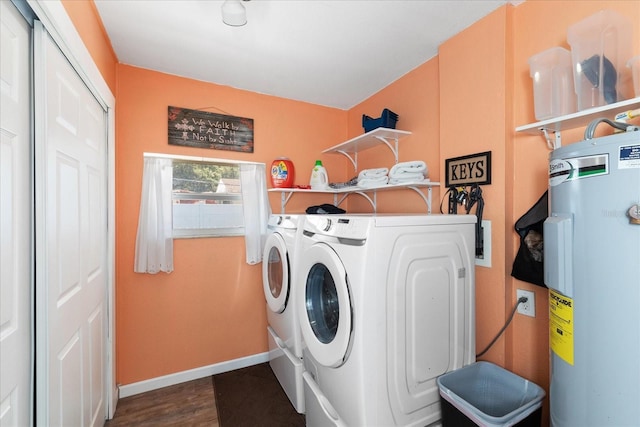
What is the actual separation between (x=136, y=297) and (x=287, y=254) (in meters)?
1.30

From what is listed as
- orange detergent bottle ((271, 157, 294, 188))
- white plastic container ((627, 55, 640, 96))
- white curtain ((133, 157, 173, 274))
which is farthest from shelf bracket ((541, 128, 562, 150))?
white curtain ((133, 157, 173, 274))

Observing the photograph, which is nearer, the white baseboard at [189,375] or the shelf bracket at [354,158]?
the white baseboard at [189,375]

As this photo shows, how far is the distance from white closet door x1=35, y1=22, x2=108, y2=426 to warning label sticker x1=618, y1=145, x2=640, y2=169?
6.29ft

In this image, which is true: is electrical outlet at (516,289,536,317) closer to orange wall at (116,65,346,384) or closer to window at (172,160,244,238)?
orange wall at (116,65,346,384)

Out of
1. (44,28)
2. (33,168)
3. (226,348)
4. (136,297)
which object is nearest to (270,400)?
(226,348)

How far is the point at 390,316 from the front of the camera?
1.25 meters

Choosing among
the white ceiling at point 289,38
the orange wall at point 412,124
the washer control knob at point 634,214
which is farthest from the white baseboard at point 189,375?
the washer control knob at point 634,214

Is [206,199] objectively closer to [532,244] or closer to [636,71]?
[532,244]

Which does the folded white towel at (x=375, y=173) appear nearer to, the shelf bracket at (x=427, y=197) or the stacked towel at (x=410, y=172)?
the stacked towel at (x=410, y=172)

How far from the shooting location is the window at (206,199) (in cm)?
230

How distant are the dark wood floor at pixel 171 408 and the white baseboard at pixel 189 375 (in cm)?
4

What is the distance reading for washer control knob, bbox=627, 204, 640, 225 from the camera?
79 centimetres

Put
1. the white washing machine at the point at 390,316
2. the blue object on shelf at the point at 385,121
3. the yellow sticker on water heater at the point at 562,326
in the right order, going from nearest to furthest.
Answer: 1. the yellow sticker on water heater at the point at 562,326
2. the white washing machine at the point at 390,316
3. the blue object on shelf at the point at 385,121

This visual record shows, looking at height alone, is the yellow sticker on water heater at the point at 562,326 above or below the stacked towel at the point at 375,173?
Result: below
